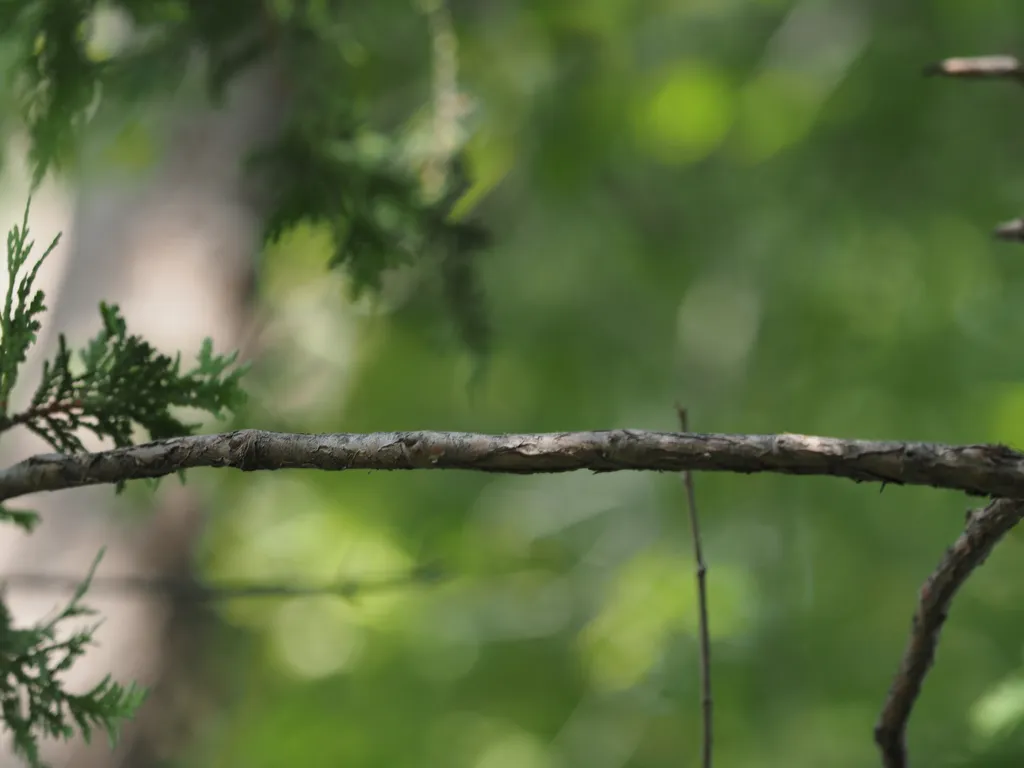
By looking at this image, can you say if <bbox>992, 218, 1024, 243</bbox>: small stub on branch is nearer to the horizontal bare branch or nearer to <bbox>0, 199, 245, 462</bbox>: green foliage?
the horizontal bare branch

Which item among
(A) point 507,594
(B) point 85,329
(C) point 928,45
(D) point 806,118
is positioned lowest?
(A) point 507,594

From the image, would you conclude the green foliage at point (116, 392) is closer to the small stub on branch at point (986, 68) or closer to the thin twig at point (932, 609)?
the thin twig at point (932, 609)

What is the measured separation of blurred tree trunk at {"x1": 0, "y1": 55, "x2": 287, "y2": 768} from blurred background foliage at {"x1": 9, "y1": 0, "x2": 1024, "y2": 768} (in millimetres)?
136

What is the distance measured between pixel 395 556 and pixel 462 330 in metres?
1.77

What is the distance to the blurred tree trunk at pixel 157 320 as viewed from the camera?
2070mm

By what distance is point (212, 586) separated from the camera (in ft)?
7.08

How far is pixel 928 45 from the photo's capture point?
2.73 meters

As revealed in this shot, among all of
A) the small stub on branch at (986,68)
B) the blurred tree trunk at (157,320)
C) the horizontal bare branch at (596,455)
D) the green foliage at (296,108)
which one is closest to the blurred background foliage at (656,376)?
the blurred tree trunk at (157,320)

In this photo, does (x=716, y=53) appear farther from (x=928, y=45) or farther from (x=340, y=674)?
(x=340, y=674)

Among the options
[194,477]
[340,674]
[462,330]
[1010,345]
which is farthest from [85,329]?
[1010,345]

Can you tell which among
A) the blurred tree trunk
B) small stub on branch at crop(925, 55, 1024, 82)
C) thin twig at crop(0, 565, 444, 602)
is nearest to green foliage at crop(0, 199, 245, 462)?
thin twig at crop(0, 565, 444, 602)

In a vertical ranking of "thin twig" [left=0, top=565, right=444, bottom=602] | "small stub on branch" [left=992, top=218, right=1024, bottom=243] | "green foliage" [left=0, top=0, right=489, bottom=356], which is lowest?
"thin twig" [left=0, top=565, right=444, bottom=602]

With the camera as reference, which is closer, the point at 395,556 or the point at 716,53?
the point at 716,53

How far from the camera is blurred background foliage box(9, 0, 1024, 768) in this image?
8.42 ft
